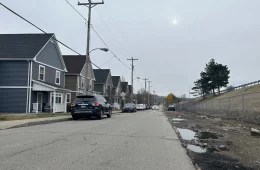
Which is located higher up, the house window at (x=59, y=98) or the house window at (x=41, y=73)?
the house window at (x=41, y=73)

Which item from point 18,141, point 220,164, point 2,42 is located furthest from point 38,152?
point 2,42

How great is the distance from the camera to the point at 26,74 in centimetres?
2850

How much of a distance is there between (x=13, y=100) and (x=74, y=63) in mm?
18132

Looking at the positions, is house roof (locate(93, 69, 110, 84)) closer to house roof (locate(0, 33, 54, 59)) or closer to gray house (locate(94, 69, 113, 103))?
gray house (locate(94, 69, 113, 103))

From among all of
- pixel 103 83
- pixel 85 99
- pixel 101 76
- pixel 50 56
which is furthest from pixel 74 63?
pixel 85 99

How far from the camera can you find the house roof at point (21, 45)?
28953mm

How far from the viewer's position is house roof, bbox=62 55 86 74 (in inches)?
1730

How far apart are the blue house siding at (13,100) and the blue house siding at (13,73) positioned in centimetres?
69

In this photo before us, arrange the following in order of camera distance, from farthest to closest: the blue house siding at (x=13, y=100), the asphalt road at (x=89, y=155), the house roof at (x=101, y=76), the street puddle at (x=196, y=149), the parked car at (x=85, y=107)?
the house roof at (x=101, y=76) → the blue house siding at (x=13, y=100) → the parked car at (x=85, y=107) → the street puddle at (x=196, y=149) → the asphalt road at (x=89, y=155)

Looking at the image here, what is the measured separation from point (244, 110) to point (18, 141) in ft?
54.1

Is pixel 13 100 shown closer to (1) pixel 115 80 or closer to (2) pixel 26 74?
(2) pixel 26 74

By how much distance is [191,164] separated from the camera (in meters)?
6.54

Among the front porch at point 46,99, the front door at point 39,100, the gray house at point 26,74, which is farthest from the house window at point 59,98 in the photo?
the front door at point 39,100

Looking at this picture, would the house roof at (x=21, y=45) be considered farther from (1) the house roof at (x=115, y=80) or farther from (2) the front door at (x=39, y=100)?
(1) the house roof at (x=115, y=80)
